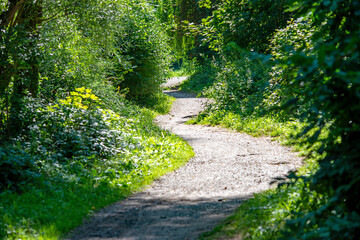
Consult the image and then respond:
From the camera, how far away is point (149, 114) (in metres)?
19.7

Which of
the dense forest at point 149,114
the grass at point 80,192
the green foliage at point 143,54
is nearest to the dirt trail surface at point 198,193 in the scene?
the grass at point 80,192

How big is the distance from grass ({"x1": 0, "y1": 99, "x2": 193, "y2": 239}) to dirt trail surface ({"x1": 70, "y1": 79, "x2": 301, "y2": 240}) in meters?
0.25

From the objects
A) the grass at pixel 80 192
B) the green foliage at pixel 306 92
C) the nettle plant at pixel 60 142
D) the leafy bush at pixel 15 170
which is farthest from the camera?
the nettle plant at pixel 60 142

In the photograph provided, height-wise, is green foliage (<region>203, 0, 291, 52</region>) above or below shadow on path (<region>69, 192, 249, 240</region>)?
above

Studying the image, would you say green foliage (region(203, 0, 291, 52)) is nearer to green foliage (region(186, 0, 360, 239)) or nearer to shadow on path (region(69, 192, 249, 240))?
green foliage (region(186, 0, 360, 239))

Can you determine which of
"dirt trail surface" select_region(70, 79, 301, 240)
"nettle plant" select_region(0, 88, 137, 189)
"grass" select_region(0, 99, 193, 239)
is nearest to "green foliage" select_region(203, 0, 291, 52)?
"dirt trail surface" select_region(70, 79, 301, 240)

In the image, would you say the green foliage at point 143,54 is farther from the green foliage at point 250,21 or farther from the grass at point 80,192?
the grass at point 80,192

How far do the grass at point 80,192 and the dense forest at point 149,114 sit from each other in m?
0.02

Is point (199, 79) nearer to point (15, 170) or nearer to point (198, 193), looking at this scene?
point (198, 193)

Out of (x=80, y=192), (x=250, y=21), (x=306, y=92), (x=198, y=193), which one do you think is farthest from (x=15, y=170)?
(x=250, y=21)

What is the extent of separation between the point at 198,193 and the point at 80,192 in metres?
2.22

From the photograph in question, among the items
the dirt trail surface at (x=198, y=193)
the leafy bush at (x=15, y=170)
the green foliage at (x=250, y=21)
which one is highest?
the green foliage at (x=250, y=21)

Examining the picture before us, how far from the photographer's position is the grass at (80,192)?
18.4 feet

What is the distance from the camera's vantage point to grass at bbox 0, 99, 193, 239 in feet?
18.4
